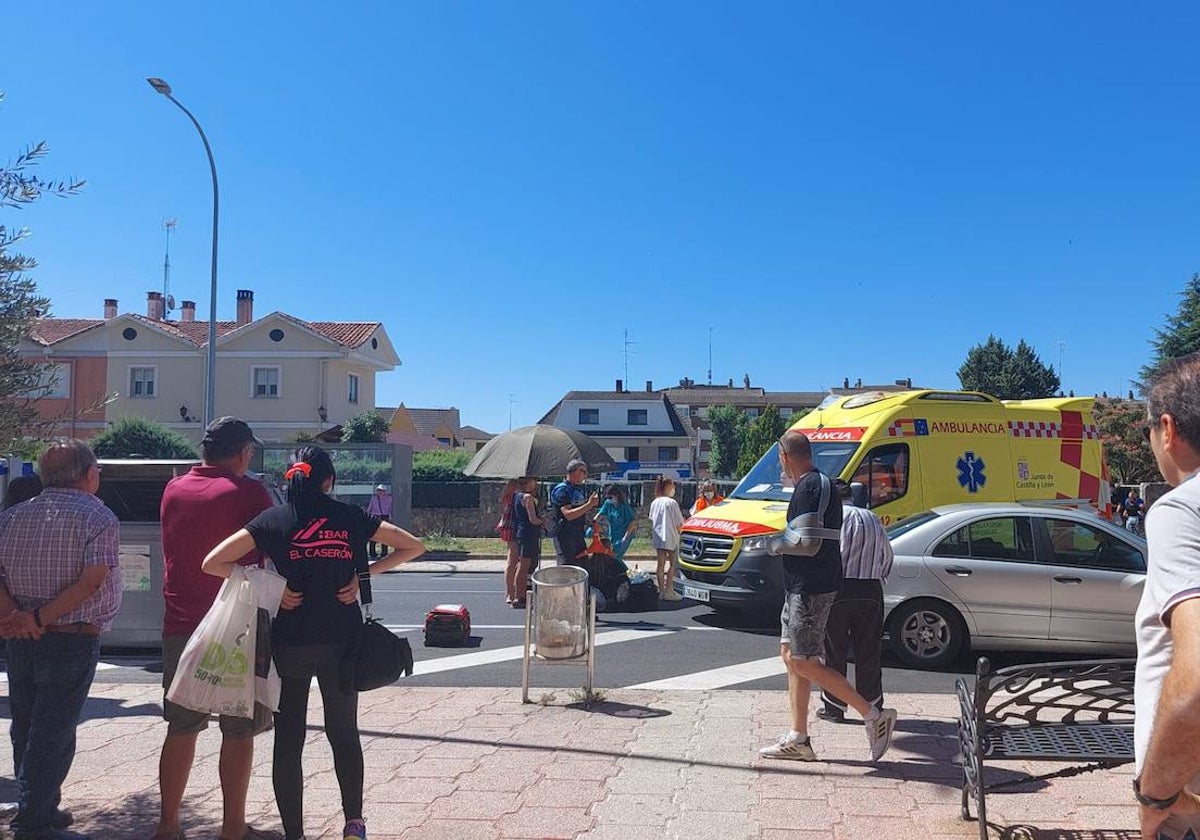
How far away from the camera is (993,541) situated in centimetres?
928

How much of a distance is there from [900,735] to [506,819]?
2932 millimetres

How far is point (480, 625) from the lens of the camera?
1173 cm

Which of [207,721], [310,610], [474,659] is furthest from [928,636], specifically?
[207,721]

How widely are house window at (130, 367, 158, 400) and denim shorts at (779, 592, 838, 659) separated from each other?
Answer: 41.9 metres

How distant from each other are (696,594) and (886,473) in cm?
259

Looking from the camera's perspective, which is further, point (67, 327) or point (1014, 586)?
point (67, 327)

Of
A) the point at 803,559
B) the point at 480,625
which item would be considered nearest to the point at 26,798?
the point at 803,559

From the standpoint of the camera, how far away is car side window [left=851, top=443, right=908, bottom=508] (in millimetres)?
11539

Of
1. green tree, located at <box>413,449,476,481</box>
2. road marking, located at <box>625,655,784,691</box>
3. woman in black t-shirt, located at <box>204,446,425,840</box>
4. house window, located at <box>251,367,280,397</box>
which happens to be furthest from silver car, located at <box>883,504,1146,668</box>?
house window, located at <box>251,367,280,397</box>

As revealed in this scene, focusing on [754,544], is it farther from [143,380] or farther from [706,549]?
[143,380]

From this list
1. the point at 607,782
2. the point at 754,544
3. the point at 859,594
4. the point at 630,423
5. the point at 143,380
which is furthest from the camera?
the point at 630,423

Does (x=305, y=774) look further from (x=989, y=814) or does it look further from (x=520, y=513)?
(x=520, y=513)

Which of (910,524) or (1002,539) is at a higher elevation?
(910,524)

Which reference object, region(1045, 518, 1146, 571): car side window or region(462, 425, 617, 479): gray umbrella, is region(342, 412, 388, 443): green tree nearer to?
region(462, 425, 617, 479): gray umbrella
